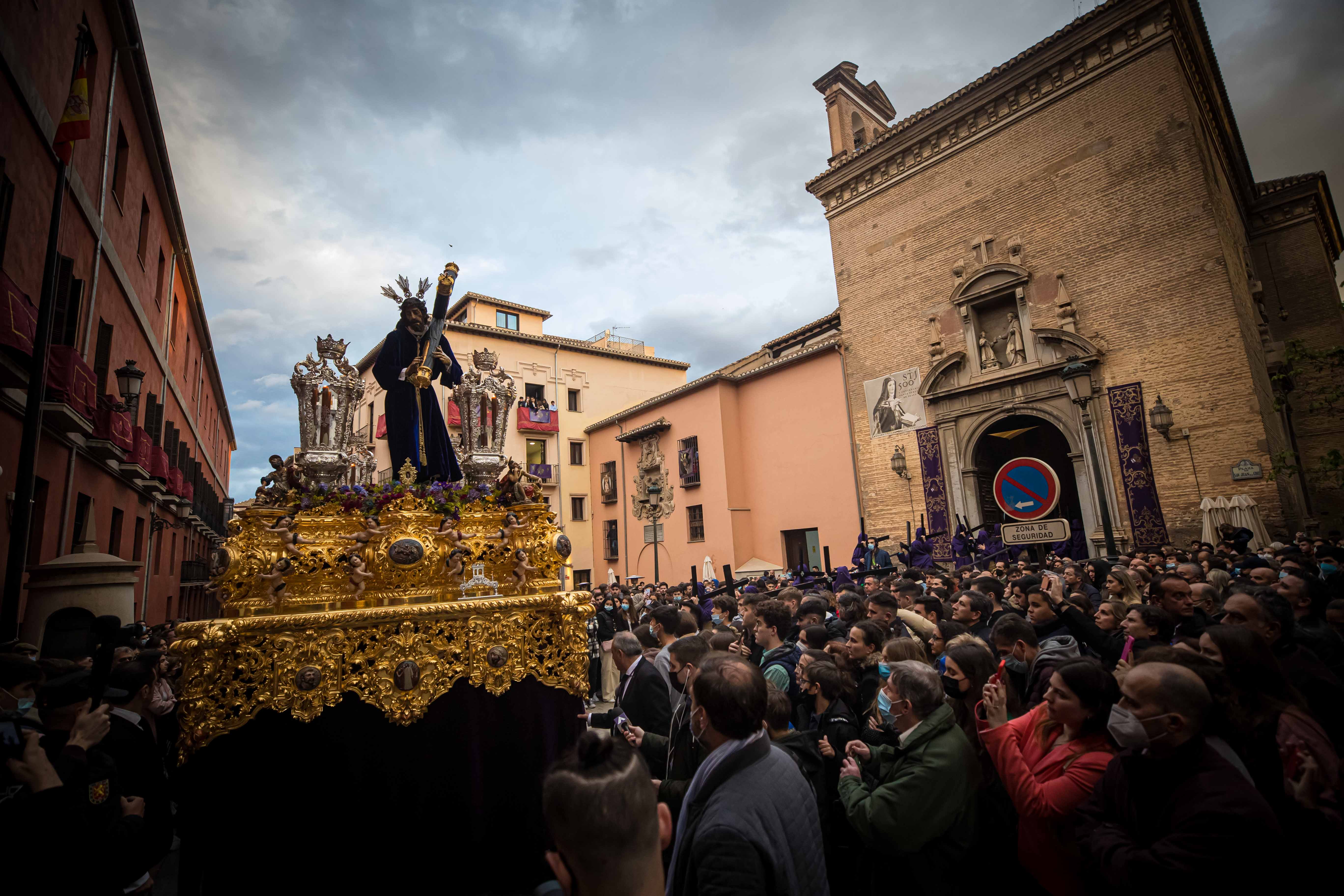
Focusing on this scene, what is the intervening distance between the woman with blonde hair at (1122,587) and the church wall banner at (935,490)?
1122 centimetres

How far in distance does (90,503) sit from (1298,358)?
2223cm

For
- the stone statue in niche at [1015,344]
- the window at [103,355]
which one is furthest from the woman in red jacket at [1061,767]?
the stone statue in niche at [1015,344]

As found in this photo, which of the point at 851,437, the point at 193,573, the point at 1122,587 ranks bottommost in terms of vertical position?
the point at 1122,587

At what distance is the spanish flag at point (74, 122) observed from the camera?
6.56 meters

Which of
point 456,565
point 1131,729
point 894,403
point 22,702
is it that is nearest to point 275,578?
point 456,565

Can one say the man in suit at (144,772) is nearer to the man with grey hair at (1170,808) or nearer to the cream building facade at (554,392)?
the man with grey hair at (1170,808)

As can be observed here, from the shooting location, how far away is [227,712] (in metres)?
3.35

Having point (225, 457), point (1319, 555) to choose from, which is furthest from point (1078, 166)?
point (225, 457)

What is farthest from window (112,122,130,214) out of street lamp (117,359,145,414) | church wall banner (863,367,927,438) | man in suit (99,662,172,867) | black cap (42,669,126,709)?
church wall banner (863,367,927,438)

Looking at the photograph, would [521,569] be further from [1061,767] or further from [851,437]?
[851,437]

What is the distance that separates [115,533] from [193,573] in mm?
10218

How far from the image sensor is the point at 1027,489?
13.5 metres

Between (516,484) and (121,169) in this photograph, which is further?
(121,169)

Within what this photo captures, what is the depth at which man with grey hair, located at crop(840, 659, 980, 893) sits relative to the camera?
105 inches
